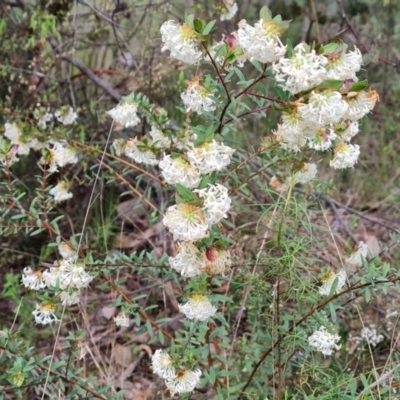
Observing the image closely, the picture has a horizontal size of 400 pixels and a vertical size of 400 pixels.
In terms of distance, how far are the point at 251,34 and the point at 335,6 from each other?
2.45 m

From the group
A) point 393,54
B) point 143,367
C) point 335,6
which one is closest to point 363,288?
point 143,367

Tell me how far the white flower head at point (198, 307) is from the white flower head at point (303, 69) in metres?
0.56

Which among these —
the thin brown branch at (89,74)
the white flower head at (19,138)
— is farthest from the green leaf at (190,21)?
the thin brown branch at (89,74)

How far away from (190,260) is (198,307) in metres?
0.20

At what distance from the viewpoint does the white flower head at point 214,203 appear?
1.07 meters

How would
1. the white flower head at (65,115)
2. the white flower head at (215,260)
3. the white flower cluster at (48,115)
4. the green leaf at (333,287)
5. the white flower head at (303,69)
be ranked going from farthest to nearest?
the white flower head at (65,115), the white flower cluster at (48,115), the green leaf at (333,287), the white flower head at (215,260), the white flower head at (303,69)

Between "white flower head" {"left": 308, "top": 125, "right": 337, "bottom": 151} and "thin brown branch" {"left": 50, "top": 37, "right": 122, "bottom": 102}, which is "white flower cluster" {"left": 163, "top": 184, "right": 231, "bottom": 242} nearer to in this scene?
"white flower head" {"left": 308, "top": 125, "right": 337, "bottom": 151}

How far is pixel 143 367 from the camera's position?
7.32ft

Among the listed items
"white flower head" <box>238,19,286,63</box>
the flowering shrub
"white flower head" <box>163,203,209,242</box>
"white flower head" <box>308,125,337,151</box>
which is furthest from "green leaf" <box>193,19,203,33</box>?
"white flower head" <box>308,125,337,151</box>

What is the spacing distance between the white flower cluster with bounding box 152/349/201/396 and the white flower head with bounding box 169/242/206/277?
0.99 feet

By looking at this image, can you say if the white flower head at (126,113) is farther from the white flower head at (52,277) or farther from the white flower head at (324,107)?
the white flower head at (324,107)

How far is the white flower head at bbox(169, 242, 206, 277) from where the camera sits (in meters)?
1.17

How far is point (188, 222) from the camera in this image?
3.50 ft

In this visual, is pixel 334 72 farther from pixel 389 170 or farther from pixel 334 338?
pixel 389 170
